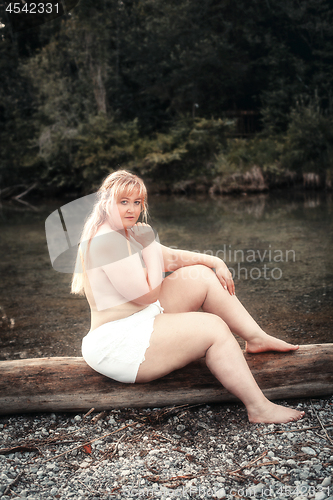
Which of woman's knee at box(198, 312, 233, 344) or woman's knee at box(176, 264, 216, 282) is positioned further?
woman's knee at box(176, 264, 216, 282)

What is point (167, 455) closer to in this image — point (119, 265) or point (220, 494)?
point (220, 494)

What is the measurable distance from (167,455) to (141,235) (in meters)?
1.15

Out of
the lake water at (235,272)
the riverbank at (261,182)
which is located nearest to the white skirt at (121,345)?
the lake water at (235,272)

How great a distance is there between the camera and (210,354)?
85.0 inches

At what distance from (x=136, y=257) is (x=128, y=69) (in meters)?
22.0

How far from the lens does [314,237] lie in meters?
7.76

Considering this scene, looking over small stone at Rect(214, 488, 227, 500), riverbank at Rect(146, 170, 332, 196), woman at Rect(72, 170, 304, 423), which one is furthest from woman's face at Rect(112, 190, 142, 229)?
riverbank at Rect(146, 170, 332, 196)

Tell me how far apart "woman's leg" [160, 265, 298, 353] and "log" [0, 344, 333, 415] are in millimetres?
93

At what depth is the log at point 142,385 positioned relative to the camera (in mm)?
2361

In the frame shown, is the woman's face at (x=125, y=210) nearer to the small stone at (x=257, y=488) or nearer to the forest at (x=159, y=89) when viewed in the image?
the small stone at (x=257, y=488)

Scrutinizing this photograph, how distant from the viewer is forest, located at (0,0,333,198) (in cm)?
1845

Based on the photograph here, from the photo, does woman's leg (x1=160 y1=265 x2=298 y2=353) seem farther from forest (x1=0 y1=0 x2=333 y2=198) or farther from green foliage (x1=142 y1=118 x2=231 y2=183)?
green foliage (x1=142 y1=118 x2=231 y2=183)

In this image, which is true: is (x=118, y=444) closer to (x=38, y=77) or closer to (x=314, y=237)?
(x=314, y=237)

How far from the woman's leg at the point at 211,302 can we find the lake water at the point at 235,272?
1.27 metres
